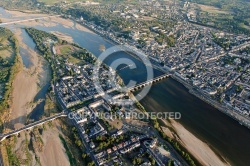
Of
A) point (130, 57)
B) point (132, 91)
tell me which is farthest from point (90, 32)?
point (132, 91)

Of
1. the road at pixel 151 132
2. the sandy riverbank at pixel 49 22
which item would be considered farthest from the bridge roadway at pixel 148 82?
the sandy riverbank at pixel 49 22

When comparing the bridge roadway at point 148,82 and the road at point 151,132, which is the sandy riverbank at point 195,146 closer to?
the road at point 151,132

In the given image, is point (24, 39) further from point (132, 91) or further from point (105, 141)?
point (105, 141)

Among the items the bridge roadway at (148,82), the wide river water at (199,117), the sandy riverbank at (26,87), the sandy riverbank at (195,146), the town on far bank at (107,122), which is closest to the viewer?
the town on far bank at (107,122)

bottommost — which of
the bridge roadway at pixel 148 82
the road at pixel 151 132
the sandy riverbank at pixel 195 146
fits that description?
the bridge roadway at pixel 148 82

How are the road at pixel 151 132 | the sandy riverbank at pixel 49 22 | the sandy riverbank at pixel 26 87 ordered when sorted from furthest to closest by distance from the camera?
1. the sandy riverbank at pixel 49 22
2. the sandy riverbank at pixel 26 87
3. the road at pixel 151 132

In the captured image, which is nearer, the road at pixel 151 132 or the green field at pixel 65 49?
the road at pixel 151 132

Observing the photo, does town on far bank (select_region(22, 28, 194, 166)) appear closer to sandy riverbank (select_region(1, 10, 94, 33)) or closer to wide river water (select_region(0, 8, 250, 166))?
wide river water (select_region(0, 8, 250, 166))
